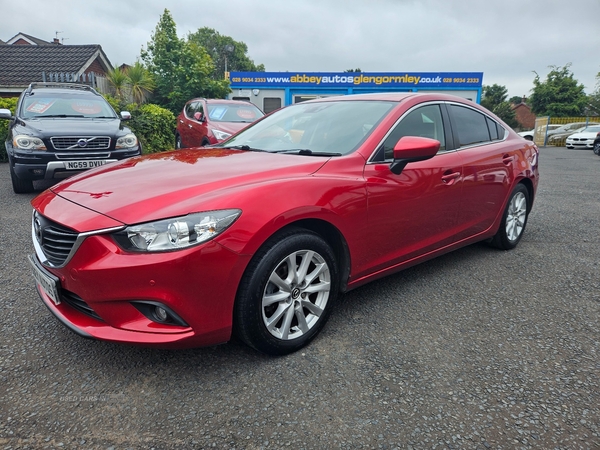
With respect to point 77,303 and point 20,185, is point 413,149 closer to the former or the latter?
point 77,303

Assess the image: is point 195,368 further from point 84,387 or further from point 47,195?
point 47,195

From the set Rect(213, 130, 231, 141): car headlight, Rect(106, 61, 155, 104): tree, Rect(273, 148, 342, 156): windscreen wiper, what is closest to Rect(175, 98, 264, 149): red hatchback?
Rect(213, 130, 231, 141): car headlight

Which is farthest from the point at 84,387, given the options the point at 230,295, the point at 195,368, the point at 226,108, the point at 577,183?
the point at 577,183

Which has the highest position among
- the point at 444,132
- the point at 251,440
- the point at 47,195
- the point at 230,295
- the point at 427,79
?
the point at 427,79

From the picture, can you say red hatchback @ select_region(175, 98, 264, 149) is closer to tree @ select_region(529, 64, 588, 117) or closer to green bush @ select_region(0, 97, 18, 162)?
green bush @ select_region(0, 97, 18, 162)

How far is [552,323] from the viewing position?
2879 mm

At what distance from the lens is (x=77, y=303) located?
2.20 meters

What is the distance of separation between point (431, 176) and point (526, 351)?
131 cm

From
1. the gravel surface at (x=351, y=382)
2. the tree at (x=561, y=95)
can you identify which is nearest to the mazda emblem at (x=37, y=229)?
the gravel surface at (x=351, y=382)

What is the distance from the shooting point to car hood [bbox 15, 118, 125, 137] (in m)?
6.22

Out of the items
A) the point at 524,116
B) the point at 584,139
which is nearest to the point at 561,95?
the point at 584,139

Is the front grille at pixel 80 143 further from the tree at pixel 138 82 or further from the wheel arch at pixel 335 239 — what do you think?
the tree at pixel 138 82

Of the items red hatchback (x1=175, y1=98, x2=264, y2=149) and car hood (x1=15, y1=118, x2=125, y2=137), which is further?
red hatchback (x1=175, y1=98, x2=264, y2=149)

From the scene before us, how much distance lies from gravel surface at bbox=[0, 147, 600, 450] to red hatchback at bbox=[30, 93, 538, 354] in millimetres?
265
